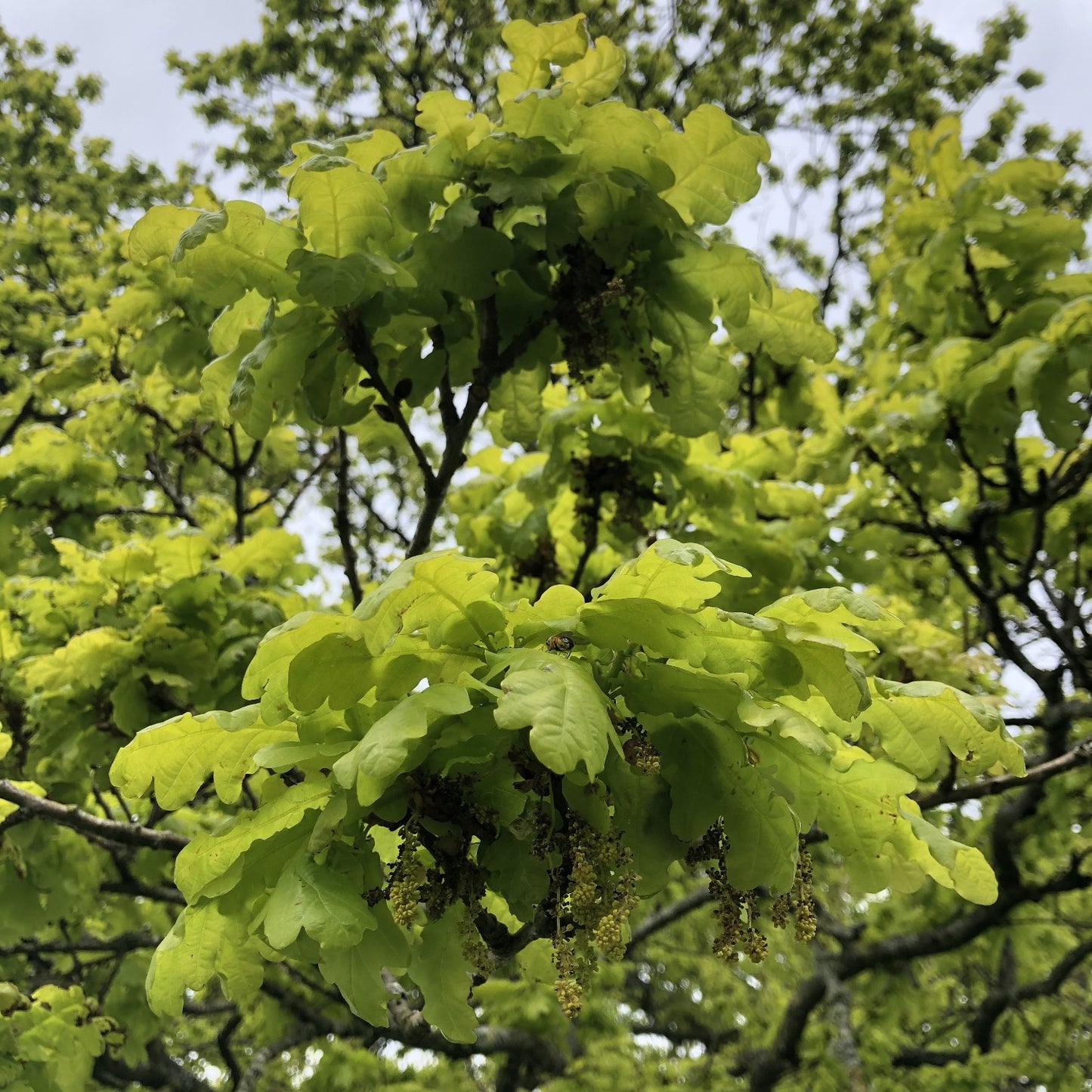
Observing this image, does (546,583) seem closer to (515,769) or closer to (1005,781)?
(1005,781)

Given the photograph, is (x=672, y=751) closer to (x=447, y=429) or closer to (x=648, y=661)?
(x=648, y=661)

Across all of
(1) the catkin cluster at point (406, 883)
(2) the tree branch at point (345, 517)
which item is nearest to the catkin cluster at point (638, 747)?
(1) the catkin cluster at point (406, 883)

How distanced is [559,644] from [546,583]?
2.33 m

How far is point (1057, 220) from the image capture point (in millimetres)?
3695

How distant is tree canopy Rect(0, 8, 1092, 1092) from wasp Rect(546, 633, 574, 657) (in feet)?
0.09

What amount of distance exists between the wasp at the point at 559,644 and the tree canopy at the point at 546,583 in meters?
0.03

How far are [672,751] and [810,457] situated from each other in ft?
9.82

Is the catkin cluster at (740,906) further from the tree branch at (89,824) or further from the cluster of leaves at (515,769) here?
the tree branch at (89,824)

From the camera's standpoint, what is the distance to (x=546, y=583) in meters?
3.83

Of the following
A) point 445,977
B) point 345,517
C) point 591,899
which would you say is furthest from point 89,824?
point 591,899

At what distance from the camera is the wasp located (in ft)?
4.94

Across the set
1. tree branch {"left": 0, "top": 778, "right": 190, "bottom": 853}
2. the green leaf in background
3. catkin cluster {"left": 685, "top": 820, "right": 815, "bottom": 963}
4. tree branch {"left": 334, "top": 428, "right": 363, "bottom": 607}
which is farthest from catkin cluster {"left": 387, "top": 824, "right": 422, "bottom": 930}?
tree branch {"left": 334, "top": 428, "right": 363, "bottom": 607}

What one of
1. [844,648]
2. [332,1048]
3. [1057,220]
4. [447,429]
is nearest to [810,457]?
[1057,220]

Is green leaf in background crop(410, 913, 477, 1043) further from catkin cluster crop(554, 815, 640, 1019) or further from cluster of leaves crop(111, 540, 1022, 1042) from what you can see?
catkin cluster crop(554, 815, 640, 1019)
